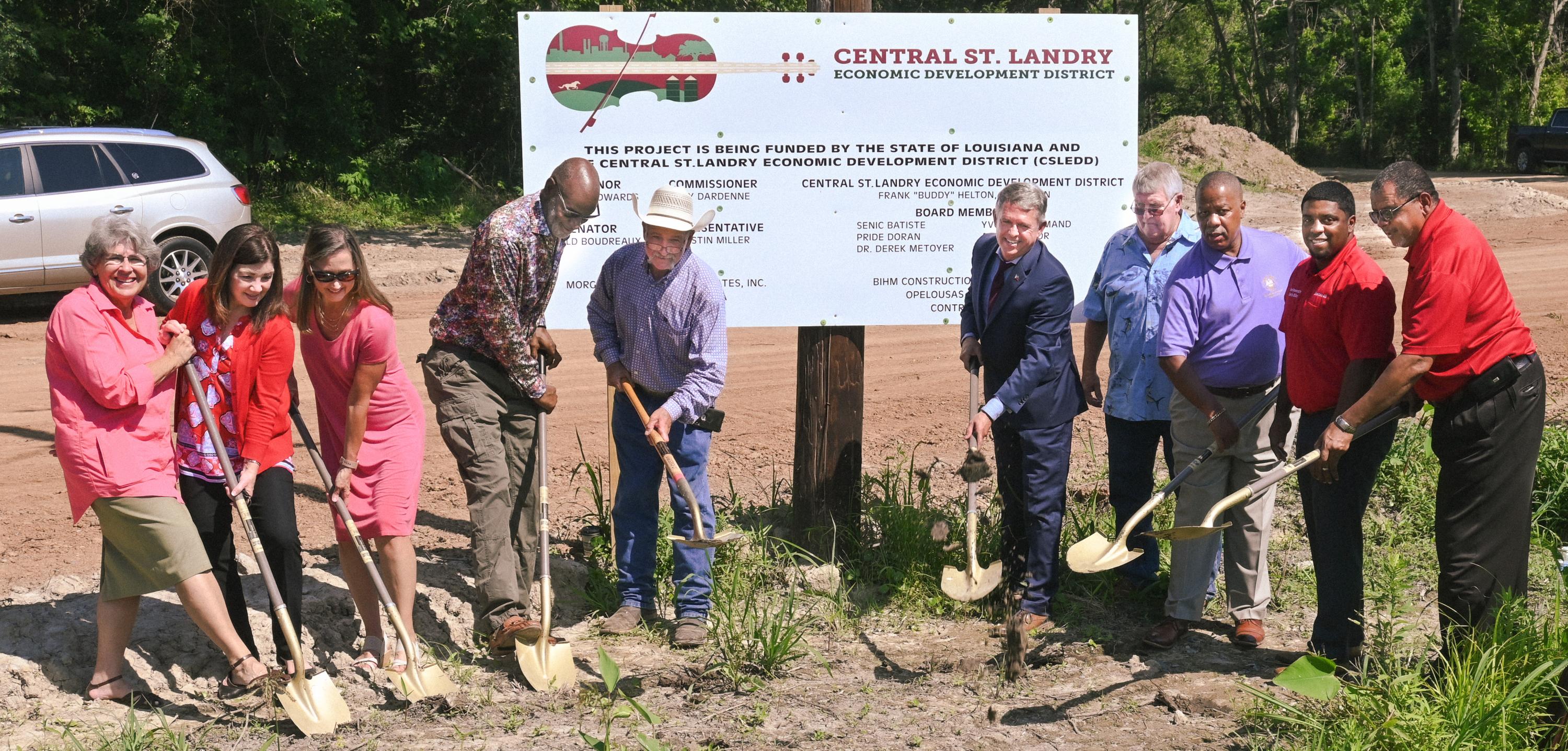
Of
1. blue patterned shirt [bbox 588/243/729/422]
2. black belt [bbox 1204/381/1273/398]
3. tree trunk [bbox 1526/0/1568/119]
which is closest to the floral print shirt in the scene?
blue patterned shirt [bbox 588/243/729/422]

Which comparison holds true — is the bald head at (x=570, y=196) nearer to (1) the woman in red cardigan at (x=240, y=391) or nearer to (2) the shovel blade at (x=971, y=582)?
(1) the woman in red cardigan at (x=240, y=391)

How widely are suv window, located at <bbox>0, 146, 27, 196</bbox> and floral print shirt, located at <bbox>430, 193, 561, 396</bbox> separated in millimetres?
7871

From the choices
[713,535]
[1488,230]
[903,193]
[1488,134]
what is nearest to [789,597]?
[713,535]

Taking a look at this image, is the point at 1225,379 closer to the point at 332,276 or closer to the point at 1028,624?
the point at 1028,624

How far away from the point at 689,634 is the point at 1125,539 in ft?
5.67

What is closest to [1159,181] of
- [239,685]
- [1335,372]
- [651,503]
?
[1335,372]

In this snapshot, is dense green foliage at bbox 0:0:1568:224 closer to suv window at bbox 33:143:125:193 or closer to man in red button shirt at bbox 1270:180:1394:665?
suv window at bbox 33:143:125:193

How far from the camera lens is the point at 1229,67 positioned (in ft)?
125

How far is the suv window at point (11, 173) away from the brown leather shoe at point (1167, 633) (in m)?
10.0

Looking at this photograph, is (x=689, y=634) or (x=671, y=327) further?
(x=689, y=634)

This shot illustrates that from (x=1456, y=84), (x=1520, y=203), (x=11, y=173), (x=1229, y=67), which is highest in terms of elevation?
(x=1229, y=67)

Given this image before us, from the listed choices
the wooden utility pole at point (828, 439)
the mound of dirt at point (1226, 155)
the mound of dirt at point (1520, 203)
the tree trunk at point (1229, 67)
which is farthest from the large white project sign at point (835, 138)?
the tree trunk at point (1229, 67)

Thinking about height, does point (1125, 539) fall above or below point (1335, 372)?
below

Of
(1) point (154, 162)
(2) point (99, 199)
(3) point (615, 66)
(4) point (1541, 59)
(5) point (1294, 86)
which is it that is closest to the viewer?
(3) point (615, 66)
